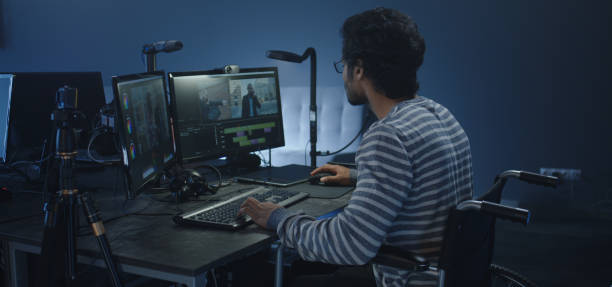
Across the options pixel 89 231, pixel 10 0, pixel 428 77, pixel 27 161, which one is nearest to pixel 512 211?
pixel 89 231

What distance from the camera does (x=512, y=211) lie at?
1133mm

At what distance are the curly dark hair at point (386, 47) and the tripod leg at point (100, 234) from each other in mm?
773

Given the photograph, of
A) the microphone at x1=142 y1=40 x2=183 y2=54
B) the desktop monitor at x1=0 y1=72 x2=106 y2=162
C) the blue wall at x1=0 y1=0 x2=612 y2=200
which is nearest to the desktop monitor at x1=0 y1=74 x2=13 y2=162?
the desktop monitor at x1=0 y1=72 x2=106 y2=162

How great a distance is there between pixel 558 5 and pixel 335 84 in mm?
1823

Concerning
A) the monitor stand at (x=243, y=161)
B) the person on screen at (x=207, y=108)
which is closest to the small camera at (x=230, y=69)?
the person on screen at (x=207, y=108)

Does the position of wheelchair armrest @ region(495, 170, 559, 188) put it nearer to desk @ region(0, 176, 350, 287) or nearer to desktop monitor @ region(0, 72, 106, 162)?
desk @ region(0, 176, 350, 287)

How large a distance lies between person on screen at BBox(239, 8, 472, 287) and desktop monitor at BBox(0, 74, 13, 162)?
3.42 feet

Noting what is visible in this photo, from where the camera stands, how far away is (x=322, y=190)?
190 cm

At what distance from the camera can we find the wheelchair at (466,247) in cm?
114

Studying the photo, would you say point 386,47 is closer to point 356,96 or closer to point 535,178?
point 356,96

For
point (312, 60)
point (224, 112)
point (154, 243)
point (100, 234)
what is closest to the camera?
point (100, 234)

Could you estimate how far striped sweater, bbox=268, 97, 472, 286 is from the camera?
3.88 feet

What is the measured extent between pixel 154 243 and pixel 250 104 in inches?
42.9

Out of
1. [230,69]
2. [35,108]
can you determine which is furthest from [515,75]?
[35,108]
